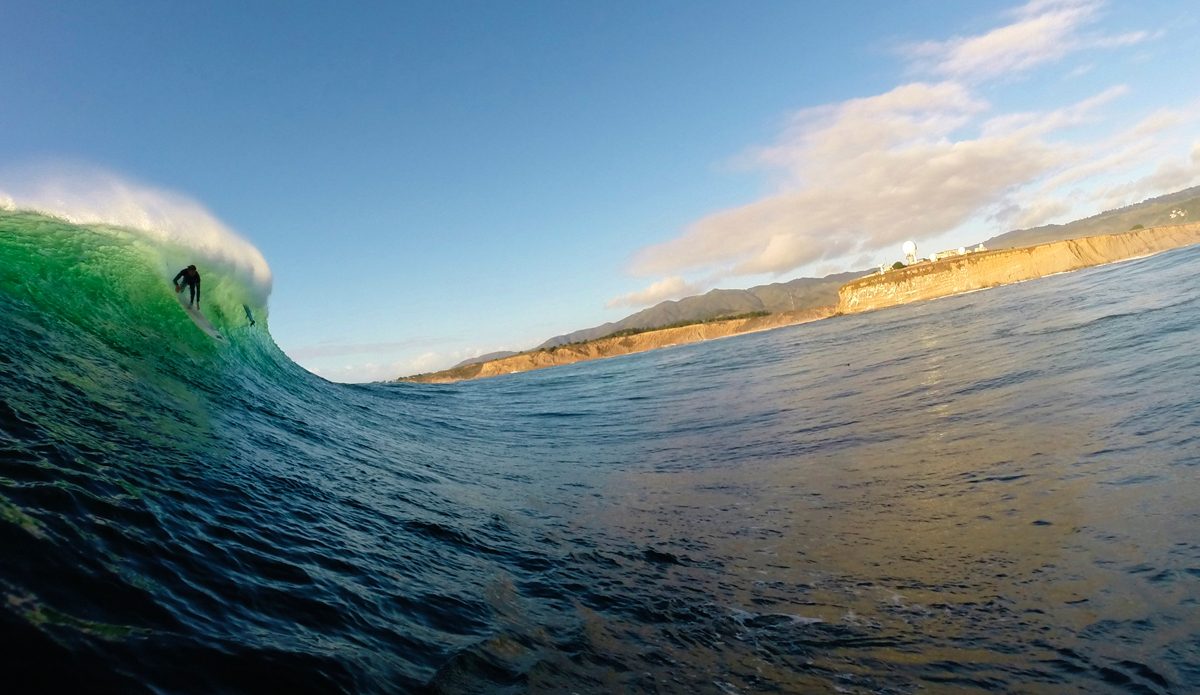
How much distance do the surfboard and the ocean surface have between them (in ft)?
1.95

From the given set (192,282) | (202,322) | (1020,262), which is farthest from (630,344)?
(202,322)

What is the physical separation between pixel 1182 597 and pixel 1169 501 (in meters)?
1.88

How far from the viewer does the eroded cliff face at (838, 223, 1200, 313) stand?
3878 inches

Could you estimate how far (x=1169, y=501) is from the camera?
5.41m

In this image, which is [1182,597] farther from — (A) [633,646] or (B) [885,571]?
(A) [633,646]

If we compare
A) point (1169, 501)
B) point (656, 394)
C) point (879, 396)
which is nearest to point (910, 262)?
point (656, 394)

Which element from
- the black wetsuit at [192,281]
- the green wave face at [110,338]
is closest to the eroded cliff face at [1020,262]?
the green wave face at [110,338]

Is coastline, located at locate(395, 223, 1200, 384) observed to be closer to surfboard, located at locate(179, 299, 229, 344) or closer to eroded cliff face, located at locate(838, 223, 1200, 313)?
eroded cliff face, located at locate(838, 223, 1200, 313)

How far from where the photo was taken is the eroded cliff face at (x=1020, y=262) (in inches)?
3878

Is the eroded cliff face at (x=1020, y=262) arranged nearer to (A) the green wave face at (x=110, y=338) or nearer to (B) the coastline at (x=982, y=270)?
(B) the coastline at (x=982, y=270)

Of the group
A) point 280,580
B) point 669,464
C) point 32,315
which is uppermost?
point 32,315

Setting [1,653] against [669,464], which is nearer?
[1,653]

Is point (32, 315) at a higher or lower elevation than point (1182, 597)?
higher

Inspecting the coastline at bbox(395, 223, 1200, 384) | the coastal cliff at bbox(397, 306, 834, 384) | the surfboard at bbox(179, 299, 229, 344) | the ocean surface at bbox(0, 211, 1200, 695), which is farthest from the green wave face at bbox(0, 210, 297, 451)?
the coastal cliff at bbox(397, 306, 834, 384)
